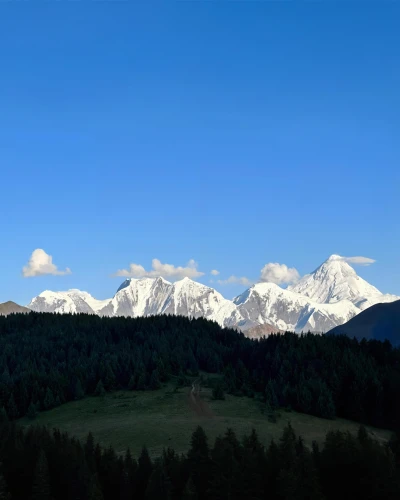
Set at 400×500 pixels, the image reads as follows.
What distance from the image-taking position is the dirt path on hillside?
136375 millimetres

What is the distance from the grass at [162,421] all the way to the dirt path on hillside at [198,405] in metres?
1.34

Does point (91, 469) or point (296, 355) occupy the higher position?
point (296, 355)

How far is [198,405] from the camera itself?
144 m

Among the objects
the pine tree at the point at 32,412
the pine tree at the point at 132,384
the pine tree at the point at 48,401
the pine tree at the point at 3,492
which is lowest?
the pine tree at the point at 3,492

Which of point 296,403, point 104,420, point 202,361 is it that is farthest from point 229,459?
point 202,361

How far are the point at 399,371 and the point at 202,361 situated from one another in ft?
203

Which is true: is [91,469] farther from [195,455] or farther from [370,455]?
[370,455]

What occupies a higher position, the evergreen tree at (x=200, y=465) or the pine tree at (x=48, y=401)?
the pine tree at (x=48, y=401)

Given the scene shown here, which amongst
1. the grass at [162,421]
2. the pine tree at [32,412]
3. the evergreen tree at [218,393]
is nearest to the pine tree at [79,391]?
the grass at [162,421]

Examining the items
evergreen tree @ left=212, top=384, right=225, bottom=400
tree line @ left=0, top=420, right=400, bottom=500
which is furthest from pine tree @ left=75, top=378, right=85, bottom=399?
tree line @ left=0, top=420, right=400, bottom=500

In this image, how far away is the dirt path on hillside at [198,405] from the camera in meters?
136

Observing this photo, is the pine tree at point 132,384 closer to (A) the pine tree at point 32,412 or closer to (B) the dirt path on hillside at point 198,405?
(B) the dirt path on hillside at point 198,405

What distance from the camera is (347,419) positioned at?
149250 mm

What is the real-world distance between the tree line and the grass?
18.9 metres
